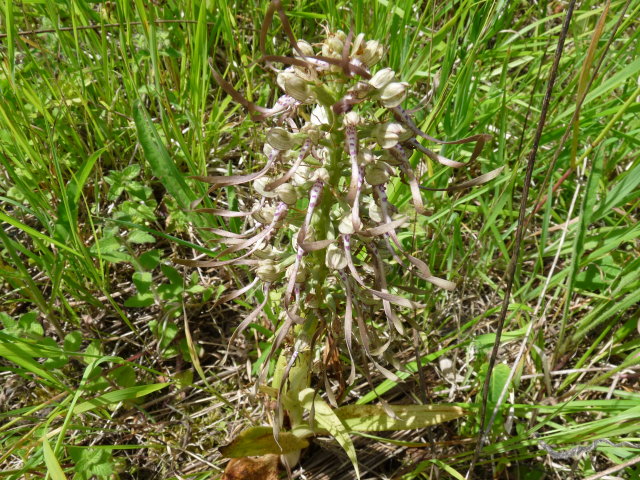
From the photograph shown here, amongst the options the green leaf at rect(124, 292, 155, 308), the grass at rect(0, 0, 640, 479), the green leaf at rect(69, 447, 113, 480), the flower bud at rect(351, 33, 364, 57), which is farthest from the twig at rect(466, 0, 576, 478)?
the green leaf at rect(124, 292, 155, 308)

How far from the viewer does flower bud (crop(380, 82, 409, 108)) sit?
45.6 inches

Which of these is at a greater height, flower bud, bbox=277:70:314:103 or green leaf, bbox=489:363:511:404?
flower bud, bbox=277:70:314:103

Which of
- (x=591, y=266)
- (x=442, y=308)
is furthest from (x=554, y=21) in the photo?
(x=442, y=308)

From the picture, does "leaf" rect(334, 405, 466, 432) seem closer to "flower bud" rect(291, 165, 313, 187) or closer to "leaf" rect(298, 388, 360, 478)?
"leaf" rect(298, 388, 360, 478)

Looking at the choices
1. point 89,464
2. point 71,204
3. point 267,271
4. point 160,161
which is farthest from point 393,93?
point 89,464

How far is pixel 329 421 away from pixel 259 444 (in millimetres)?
228

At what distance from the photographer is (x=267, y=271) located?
1.40 meters

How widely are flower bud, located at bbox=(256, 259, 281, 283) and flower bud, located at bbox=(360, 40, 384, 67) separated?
1.80 feet

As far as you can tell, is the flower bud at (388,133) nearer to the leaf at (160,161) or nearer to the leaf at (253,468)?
the leaf at (160,161)

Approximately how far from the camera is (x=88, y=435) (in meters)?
1.88

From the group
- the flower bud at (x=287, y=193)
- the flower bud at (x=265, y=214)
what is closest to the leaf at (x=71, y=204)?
the flower bud at (x=265, y=214)

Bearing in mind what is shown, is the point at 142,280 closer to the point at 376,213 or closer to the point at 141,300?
the point at 141,300

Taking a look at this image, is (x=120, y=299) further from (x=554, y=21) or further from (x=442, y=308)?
(x=554, y=21)

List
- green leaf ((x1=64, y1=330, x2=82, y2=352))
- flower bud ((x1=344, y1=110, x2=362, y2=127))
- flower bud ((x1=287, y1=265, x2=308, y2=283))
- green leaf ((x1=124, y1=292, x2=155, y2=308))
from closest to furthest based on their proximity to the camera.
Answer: flower bud ((x1=344, y1=110, x2=362, y2=127)), flower bud ((x1=287, y1=265, x2=308, y2=283)), green leaf ((x1=64, y1=330, x2=82, y2=352)), green leaf ((x1=124, y1=292, x2=155, y2=308))
